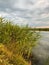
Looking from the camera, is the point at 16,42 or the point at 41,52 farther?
the point at 41,52

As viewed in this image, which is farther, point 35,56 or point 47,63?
point 35,56

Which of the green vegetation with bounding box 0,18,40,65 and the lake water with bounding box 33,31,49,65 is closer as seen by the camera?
the green vegetation with bounding box 0,18,40,65

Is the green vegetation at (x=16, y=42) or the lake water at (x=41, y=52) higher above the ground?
the green vegetation at (x=16, y=42)

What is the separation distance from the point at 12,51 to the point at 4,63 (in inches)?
69.9

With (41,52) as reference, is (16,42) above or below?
above

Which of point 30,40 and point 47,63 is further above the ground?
point 30,40

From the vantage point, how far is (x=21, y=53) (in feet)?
35.9

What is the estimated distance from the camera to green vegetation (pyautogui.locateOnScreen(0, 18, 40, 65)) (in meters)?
10.00

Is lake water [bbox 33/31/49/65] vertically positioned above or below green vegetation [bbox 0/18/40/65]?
below

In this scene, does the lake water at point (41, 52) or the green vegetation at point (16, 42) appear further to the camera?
the lake water at point (41, 52)

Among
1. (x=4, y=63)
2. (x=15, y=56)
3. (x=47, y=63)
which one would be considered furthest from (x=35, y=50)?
(x=4, y=63)

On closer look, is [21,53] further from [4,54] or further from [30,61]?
[4,54]

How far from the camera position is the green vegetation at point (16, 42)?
1000 cm

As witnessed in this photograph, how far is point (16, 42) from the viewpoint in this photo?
36.8 feet
